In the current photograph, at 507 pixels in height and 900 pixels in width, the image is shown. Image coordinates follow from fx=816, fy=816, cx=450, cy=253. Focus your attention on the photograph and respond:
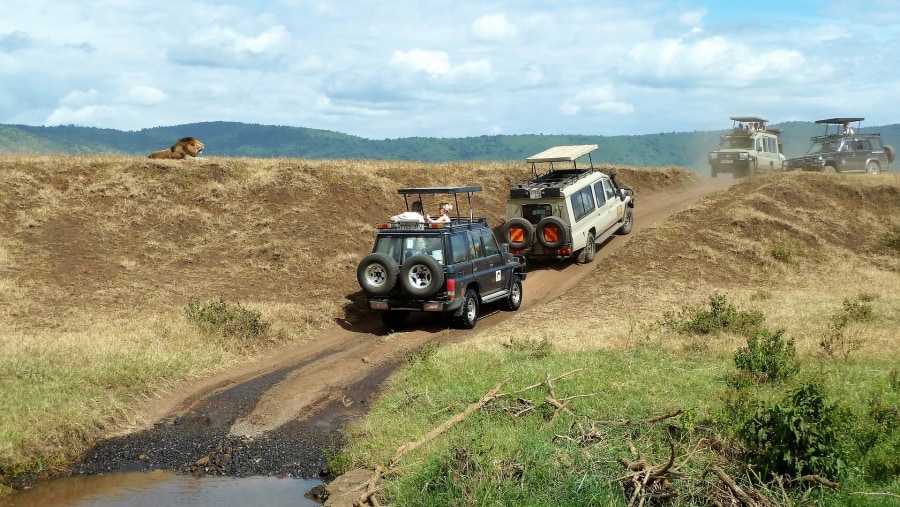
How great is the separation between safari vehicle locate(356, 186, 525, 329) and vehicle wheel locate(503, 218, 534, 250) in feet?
13.8

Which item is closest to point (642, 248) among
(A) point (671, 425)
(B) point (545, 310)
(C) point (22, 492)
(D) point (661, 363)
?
(B) point (545, 310)

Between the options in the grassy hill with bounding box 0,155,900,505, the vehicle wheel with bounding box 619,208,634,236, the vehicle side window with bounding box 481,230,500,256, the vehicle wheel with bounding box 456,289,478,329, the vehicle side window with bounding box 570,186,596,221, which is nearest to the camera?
the grassy hill with bounding box 0,155,900,505

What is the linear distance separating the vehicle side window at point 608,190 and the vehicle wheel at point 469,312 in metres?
8.46

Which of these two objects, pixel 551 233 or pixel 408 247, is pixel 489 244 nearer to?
pixel 408 247

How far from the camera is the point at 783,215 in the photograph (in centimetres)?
2431

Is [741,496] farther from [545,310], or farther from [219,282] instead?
[219,282]

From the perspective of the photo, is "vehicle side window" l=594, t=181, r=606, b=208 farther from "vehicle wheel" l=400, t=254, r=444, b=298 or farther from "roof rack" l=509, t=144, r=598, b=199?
"vehicle wheel" l=400, t=254, r=444, b=298

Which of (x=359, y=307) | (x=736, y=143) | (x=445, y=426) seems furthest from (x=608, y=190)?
(x=445, y=426)

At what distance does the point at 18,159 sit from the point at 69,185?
2.54 meters

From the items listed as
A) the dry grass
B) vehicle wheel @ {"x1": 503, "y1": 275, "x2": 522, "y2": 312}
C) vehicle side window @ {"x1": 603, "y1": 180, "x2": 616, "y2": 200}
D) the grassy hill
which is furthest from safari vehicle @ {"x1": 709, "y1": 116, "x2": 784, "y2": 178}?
vehicle wheel @ {"x1": 503, "y1": 275, "x2": 522, "y2": 312}

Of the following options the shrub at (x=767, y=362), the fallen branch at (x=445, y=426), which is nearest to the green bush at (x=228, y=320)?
the fallen branch at (x=445, y=426)

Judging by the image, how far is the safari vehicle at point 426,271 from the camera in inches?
592

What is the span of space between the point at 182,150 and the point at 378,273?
14588 mm

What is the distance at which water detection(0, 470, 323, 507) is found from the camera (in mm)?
8273
